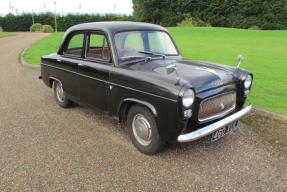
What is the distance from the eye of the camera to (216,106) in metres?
4.29

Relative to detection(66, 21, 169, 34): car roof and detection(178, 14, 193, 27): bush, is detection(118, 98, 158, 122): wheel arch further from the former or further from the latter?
detection(178, 14, 193, 27): bush

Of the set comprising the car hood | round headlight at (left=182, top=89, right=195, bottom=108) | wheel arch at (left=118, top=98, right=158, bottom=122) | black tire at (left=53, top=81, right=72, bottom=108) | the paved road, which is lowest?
the paved road

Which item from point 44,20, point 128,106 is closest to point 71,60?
point 128,106

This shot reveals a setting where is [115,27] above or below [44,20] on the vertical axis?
below

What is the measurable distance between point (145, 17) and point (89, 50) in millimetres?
44654

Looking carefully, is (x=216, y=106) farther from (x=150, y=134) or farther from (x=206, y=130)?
(x=150, y=134)

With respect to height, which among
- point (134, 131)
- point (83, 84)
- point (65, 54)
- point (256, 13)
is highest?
point (256, 13)

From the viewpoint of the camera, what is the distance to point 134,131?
Result: 459cm

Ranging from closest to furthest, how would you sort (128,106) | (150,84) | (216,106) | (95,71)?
1. (150,84)
2. (216,106)
3. (128,106)
4. (95,71)

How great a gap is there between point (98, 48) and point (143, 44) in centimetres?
74

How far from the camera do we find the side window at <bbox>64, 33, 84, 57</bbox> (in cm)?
566

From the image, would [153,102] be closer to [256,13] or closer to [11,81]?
[11,81]

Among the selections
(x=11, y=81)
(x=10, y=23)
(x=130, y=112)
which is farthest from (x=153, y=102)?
(x=10, y=23)

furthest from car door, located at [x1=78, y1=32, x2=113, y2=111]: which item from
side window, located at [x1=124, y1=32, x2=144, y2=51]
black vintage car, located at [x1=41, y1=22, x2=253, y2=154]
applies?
side window, located at [x1=124, y1=32, x2=144, y2=51]
